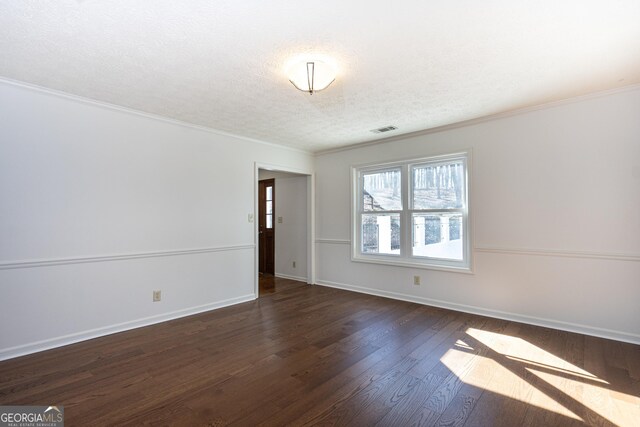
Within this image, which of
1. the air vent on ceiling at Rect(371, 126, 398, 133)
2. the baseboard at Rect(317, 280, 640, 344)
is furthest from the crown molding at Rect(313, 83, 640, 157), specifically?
the baseboard at Rect(317, 280, 640, 344)

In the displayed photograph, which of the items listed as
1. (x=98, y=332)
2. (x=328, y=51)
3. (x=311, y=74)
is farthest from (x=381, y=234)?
(x=98, y=332)

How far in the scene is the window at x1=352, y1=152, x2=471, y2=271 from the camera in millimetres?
4090

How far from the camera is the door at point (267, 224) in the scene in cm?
659

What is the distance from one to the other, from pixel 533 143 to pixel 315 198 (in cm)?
334

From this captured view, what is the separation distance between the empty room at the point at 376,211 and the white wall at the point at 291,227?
1126 millimetres

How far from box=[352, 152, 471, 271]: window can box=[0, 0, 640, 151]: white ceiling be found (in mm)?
1045

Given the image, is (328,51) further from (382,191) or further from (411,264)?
(411,264)

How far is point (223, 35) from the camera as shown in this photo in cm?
207

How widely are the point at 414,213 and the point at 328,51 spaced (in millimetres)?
2853

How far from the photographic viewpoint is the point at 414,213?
4.52 metres

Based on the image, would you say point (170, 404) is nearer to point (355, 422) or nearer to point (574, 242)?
point (355, 422)

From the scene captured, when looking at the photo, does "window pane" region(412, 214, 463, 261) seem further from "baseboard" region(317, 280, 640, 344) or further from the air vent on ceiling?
the air vent on ceiling

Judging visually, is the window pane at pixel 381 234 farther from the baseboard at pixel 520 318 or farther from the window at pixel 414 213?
the baseboard at pixel 520 318

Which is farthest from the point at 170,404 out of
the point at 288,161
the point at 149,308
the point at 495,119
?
the point at 495,119
